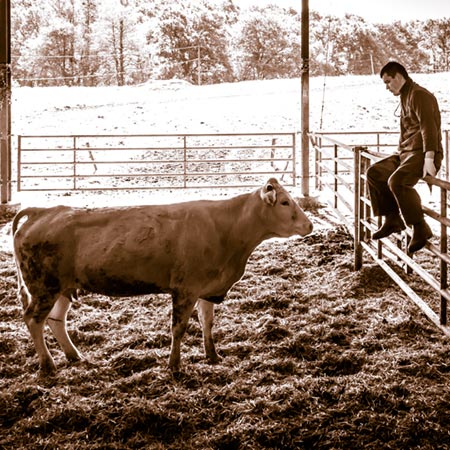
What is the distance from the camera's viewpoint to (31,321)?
174 inches

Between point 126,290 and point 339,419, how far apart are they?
1568 millimetres

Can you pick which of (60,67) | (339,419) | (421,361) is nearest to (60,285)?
(339,419)

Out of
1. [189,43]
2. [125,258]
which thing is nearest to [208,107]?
[189,43]

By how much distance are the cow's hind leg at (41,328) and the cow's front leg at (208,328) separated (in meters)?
0.96

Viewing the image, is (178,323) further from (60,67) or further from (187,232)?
(60,67)

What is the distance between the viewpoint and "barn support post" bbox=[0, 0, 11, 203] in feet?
34.8

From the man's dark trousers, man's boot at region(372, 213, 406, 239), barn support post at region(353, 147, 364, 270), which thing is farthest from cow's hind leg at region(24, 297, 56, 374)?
barn support post at region(353, 147, 364, 270)

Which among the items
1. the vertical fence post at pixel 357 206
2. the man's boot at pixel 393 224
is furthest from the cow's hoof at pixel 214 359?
the vertical fence post at pixel 357 206

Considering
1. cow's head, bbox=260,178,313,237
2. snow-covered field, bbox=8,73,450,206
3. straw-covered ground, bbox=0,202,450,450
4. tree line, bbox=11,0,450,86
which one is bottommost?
straw-covered ground, bbox=0,202,450,450

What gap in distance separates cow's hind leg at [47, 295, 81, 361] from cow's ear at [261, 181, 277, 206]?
4.71 feet

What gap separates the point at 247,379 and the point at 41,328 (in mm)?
1303

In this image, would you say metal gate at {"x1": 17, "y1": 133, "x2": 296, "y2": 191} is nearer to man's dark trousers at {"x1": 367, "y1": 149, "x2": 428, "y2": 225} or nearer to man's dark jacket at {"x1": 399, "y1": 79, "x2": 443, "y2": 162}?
man's dark jacket at {"x1": 399, "y1": 79, "x2": 443, "y2": 162}

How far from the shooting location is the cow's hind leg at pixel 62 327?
180 inches

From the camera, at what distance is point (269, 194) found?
15.1 feet
